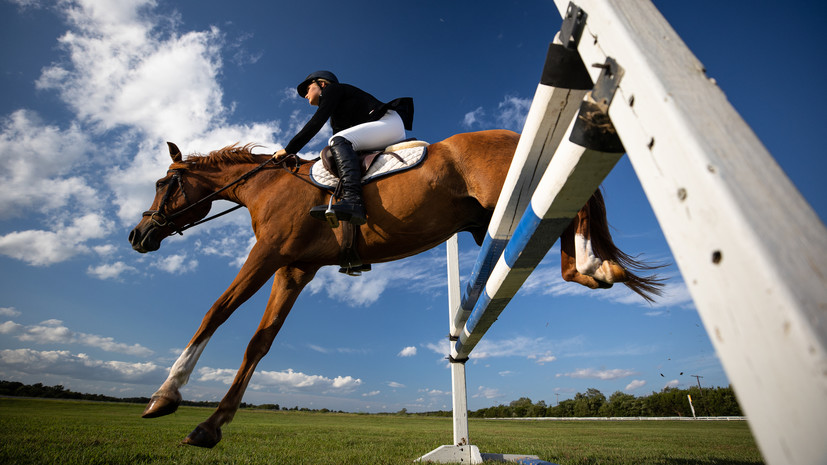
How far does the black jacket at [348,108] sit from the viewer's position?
306 cm

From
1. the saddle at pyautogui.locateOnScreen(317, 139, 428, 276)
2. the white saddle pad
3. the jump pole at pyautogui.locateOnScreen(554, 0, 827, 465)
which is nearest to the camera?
the jump pole at pyautogui.locateOnScreen(554, 0, 827, 465)

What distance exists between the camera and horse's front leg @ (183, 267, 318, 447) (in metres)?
2.51

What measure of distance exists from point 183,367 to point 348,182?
159 cm

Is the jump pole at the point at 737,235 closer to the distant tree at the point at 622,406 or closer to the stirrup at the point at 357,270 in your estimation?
the stirrup at the point at 357,270

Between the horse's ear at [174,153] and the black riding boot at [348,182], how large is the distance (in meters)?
2.00

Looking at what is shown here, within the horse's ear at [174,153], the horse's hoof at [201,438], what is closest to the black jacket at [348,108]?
the horse's ear at [174,153]

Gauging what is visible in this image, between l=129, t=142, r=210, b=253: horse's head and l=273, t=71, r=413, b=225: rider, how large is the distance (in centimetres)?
103

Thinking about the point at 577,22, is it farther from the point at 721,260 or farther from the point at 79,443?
the point at 79,443

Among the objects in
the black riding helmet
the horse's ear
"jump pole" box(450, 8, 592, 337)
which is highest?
the black riding helmet

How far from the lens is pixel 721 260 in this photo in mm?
509

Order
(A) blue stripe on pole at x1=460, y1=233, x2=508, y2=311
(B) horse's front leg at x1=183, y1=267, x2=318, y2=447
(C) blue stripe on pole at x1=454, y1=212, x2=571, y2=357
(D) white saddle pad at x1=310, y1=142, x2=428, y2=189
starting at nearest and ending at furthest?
(C) blue stripe on pole at x1=454, y1=212, x2=571, y2=357
(A) blue stripe on pole at x1=460, y1=233, x2=508, y2=311
(B) horse's front leg at x1=183, y1=267, x2=318, y2=447
(D) white saddle pad at x1=310, y1=142, x2=428, y2=189

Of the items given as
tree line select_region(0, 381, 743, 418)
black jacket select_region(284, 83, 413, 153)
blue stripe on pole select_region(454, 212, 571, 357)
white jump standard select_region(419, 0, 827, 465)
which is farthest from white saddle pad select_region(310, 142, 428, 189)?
tree line select_region(0, 381, 743, 418)

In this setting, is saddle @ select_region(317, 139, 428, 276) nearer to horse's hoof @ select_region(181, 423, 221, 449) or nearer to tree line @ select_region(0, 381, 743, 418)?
horse's hoof @ select_region(181, 423, 221, 449)

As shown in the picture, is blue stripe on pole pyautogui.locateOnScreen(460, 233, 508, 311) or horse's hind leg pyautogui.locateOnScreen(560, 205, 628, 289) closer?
horse's hind leg pyautogui.locateOnScreen(560, 205, 628, 289)
